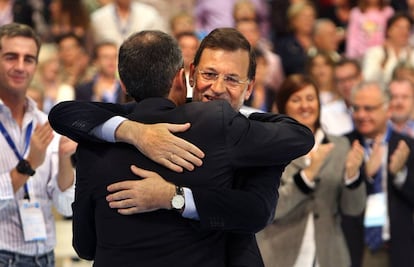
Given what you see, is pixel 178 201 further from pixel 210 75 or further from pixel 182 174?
pixel 210 75

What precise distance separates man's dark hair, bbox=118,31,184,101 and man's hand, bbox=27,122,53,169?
131 cm

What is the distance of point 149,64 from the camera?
3.68 metres

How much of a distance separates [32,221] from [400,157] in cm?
269

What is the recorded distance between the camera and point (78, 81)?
9875 millimetres

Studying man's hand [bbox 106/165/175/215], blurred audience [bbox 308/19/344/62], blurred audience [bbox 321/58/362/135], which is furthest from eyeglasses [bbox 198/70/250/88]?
blurred audience [bbox 308/19/344/62]

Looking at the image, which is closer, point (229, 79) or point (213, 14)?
point (229, 79)

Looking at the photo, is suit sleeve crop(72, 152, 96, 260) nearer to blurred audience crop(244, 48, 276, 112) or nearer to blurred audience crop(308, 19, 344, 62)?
blurred audience crop(244, 48, 276, 112)

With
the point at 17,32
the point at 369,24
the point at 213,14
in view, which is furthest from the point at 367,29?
the point at 17,32

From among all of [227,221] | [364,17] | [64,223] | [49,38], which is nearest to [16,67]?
[227,221]

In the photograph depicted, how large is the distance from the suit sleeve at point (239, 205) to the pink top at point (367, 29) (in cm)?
792

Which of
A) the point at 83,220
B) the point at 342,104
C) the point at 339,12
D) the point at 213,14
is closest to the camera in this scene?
the point at 83,220

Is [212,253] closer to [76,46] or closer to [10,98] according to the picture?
[10,98]

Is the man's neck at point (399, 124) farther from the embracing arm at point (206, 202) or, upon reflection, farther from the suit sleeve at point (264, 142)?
the embracing arm at point (206, 202)

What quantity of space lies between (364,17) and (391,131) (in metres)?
4.43
